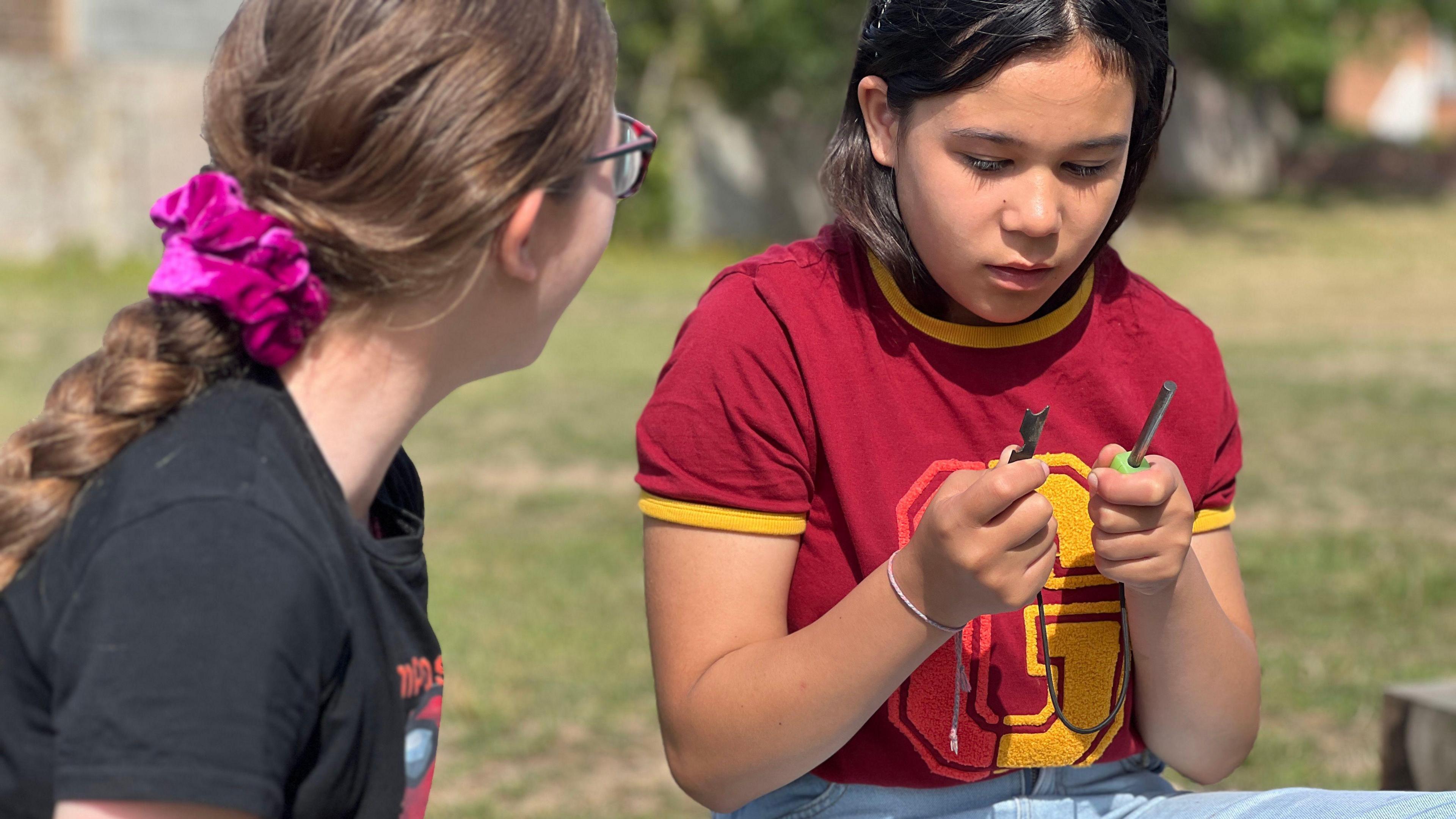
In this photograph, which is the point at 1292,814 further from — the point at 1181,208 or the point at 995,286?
the point at 1181,208

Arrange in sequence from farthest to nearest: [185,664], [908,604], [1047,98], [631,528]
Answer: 1. [631,528]
2. [1047,98]
3. [908,604]
4. [185,664]

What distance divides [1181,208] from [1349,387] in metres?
14.2

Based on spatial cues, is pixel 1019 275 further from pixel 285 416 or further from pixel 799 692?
pixel 285 416

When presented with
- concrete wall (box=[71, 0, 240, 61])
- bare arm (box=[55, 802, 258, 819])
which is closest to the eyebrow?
bare arm (box=[55, 802, 258, 819])

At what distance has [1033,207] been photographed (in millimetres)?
1688

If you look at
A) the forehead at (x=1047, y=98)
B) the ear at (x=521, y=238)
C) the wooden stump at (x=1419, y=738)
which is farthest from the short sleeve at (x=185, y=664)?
the wooden stump at (x=1419, y=738)

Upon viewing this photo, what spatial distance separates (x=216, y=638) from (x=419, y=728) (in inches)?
12.8

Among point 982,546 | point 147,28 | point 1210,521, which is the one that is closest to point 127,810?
point 982,546

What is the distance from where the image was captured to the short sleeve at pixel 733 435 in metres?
1.71

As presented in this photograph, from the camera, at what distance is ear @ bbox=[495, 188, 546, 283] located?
4.47ft

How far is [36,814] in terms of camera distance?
4.25 ft

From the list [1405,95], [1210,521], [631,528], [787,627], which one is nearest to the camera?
[787,627]

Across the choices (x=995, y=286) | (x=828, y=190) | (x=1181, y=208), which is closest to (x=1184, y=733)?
(x=995, y=286)

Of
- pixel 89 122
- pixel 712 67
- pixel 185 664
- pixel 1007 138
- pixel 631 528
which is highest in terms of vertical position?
pixel 712 67
